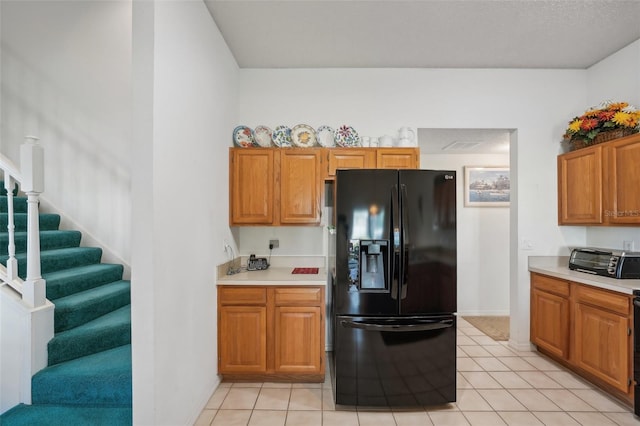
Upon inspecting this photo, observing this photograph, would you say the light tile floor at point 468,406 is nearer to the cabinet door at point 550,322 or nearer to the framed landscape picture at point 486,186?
the cabinet door at point 550,322

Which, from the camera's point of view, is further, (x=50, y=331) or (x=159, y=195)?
(x=50, y=331)

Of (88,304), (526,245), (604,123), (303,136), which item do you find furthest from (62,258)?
(604,123)

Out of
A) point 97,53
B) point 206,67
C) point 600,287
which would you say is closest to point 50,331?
point 206,67

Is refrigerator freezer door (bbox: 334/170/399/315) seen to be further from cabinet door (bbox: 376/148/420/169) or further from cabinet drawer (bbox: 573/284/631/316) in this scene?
cabinet drawer (bbox: 573/284/631/316)

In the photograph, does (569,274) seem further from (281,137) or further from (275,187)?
(281,137)

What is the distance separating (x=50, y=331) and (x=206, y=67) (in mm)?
2204

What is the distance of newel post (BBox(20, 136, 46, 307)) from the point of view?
201 cm

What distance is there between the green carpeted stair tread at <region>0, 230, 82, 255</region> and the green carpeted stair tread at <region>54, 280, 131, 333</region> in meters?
0.64

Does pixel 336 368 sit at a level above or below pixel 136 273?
below

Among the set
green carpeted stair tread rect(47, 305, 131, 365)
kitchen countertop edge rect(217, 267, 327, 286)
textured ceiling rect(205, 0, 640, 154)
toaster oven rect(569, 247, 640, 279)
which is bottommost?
green carpeted stair tread rect(47, 305, 131, 365)

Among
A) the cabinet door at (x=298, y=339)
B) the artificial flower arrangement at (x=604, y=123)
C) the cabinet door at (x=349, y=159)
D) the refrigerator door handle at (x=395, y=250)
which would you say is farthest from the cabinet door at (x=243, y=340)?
the artificial flower arrangement at (x=604, y=123)

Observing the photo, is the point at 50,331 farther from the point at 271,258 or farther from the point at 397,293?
the point at 397,293

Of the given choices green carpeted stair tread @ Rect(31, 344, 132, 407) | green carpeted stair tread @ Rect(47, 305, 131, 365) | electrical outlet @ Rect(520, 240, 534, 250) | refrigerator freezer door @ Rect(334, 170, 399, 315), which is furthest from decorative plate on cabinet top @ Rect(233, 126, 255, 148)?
electrical outlet @ Rect(520, 240, 534, 250)

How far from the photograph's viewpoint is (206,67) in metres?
2.36
